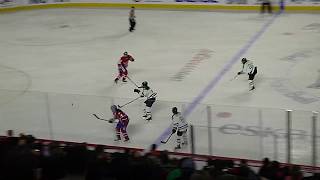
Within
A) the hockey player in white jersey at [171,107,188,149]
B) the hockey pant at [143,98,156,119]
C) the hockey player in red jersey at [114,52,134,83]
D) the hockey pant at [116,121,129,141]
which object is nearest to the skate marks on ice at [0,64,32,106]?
the hockey player in red jersey at [114,52,134,83]

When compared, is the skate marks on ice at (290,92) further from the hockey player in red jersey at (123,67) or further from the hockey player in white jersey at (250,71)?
the hockey player in red jersey at (123,67)

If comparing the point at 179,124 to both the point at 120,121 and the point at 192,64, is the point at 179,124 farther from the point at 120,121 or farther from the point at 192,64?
the point at 192,64

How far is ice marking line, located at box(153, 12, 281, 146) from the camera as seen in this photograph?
29.0ft

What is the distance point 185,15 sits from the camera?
20656mm

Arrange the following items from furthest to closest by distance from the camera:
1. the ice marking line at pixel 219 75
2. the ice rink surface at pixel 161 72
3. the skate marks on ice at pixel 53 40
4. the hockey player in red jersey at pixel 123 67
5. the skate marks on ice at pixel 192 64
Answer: the skate marks on ice at pixel 53 40 < the skate marks on ice at pixel 192 64 < the hockey player in red jersey at pixel 123 67 < the ice marking line at pixel 219 75 < the ice rink surface at pixel 161 72

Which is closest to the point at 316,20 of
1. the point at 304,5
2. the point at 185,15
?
the point at 304,5

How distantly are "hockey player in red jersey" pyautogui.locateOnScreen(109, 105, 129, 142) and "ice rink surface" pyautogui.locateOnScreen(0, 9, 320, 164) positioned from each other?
0.11m

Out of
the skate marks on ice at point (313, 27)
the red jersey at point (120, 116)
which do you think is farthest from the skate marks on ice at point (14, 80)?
the skate marks on ice at point (313, 27)

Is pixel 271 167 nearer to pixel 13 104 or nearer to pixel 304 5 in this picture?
pixel 13 104

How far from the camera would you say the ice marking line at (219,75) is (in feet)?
29.0

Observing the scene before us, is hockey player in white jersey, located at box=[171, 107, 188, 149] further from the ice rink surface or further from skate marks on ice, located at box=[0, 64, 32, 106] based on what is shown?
skate marks on ice, located at box=[0, 64, 32, 106]

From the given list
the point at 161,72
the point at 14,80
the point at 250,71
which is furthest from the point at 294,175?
the point at 14,80

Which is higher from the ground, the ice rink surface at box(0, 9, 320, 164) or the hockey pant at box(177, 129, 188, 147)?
the ice rink surface at box(0, 9, 320, 164)

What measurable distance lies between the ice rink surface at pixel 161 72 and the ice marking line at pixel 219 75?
0.07m
